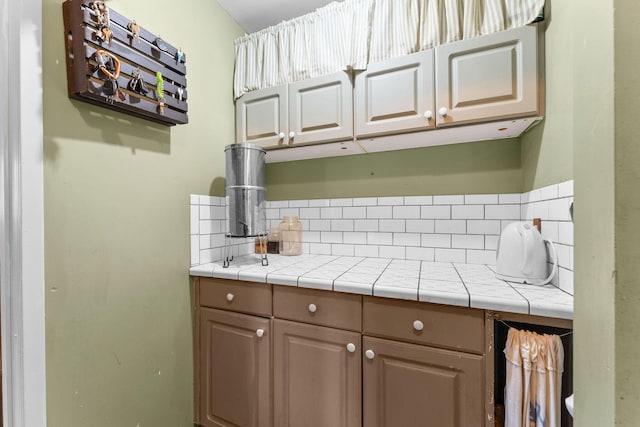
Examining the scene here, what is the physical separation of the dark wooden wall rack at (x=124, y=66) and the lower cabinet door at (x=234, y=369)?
1017 millimetres

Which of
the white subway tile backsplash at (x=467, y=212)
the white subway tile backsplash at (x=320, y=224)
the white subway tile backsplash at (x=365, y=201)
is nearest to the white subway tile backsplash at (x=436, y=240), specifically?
the white subway tile backsplash at (x=467, y=212)

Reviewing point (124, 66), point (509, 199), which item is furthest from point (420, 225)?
point (124, 66)

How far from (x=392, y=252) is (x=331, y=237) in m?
0.42

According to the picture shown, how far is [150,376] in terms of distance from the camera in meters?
1.15

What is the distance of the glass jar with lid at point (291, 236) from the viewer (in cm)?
179

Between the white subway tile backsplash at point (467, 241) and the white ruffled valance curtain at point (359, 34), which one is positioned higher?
the white ruffled valance curtain at point (359, 34)

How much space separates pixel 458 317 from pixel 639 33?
799 mm

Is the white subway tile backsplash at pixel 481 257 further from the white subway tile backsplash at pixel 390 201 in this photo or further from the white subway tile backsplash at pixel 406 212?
the white subway tile backsplash at pixel 390 201

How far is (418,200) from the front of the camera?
1.54m

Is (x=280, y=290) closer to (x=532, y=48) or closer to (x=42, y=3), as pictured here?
(x=42, y=3)

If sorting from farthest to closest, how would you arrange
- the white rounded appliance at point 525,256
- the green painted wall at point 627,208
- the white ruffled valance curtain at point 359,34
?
the white ruffled valance curtain at point 359,34
the white rounded appliance at point 525,256
the green painted wall at point 627,208

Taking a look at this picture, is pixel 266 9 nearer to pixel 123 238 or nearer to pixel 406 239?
pixel 123 238

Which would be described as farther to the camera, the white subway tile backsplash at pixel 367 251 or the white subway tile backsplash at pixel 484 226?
the white subway tile backsplash at pixel 367 251

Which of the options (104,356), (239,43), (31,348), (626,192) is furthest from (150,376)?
(239,43)
